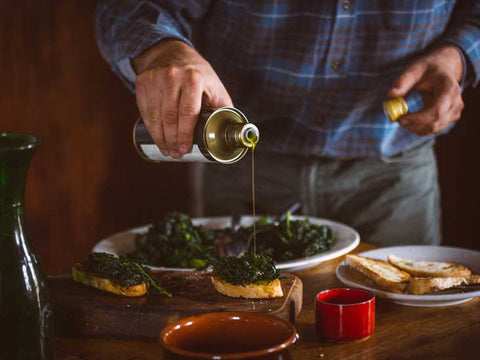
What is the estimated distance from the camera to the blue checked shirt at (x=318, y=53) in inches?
89.2

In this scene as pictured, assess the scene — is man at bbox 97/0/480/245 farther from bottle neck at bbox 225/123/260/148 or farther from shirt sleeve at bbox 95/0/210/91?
bottle neck at bbox 225/123/260/148

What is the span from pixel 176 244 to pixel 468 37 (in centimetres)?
119

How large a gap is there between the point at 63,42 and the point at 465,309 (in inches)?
118

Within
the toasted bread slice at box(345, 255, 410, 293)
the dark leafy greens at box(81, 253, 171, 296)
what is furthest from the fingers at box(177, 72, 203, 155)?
the toasted bread slice at box(345, 255, 410, 293)

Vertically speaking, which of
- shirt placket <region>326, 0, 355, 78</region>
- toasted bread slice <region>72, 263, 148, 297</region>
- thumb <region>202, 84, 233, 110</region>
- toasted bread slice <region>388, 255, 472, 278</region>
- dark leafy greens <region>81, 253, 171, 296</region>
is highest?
shirt placket <region>326, 0, 355, 78</region>

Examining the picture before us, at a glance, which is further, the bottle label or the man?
the man

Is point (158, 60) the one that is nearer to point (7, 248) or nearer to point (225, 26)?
point (225, 26)

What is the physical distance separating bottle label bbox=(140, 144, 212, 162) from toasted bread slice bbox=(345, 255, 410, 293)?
48 centimetres

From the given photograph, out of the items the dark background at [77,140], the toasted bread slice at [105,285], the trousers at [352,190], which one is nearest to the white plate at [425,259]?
the toasted bread slice at [105,285]

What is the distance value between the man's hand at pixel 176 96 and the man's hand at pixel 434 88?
69 cm

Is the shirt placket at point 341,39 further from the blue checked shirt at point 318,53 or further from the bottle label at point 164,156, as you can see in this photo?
the bottle label at point 164,156

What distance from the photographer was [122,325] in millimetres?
1363

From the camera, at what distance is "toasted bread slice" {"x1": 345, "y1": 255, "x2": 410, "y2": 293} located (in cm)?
158

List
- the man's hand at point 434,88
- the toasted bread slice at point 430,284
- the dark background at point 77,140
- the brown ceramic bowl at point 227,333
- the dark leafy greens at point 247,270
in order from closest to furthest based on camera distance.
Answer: the brown ceramic bowl at point 227,333 < the dark leafy greens at point 247,270 < the toasted bread slice at point 430,284 < the man's hand at point 434,88 < the dark background at point 77,140
